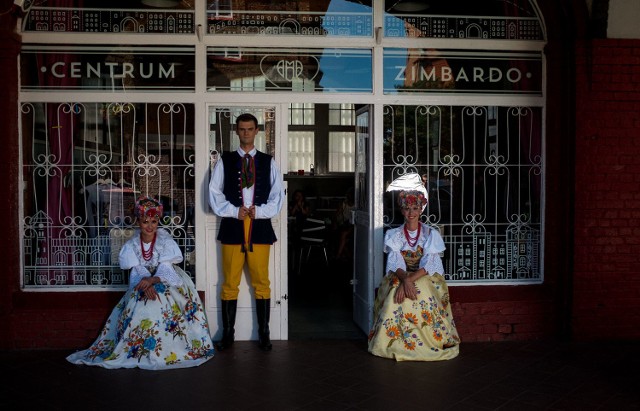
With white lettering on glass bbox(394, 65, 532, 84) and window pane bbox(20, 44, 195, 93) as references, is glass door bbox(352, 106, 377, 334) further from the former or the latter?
→ window pane bbox(20, 44, 195, 93)

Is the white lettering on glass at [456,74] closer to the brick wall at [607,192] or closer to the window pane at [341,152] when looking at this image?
the brick wall at [607,192]

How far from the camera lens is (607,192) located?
654 cm

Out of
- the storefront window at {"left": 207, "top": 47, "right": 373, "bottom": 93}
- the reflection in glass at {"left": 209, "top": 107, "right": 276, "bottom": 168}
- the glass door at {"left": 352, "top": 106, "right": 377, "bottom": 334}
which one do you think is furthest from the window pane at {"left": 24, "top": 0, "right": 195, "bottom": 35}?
the glass door at {"left": 352, "top": 106, "right": 377, "bottom": 334}

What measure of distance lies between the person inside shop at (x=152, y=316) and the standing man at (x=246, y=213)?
356 millimetres

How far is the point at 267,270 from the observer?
6.43 m

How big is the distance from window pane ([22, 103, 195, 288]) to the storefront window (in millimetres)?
511

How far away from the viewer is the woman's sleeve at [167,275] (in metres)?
5.93

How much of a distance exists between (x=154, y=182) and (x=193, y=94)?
897 millimetres

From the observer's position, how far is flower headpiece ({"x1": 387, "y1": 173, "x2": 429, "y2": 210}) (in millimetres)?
6164

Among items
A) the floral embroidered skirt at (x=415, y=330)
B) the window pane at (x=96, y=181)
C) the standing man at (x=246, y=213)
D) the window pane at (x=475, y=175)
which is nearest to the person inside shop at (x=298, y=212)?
→ the window pane at (x=475, y=175)

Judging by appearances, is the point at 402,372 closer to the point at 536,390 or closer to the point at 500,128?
the point at 536,390

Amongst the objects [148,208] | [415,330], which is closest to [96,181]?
[148,208]

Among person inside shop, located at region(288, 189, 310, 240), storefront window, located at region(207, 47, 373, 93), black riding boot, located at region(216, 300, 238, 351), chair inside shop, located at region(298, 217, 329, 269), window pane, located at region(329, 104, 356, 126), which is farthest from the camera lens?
window pane, located at region(329, 104, 356, 126)

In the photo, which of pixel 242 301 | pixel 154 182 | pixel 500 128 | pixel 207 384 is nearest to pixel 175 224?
pixel 154 182
